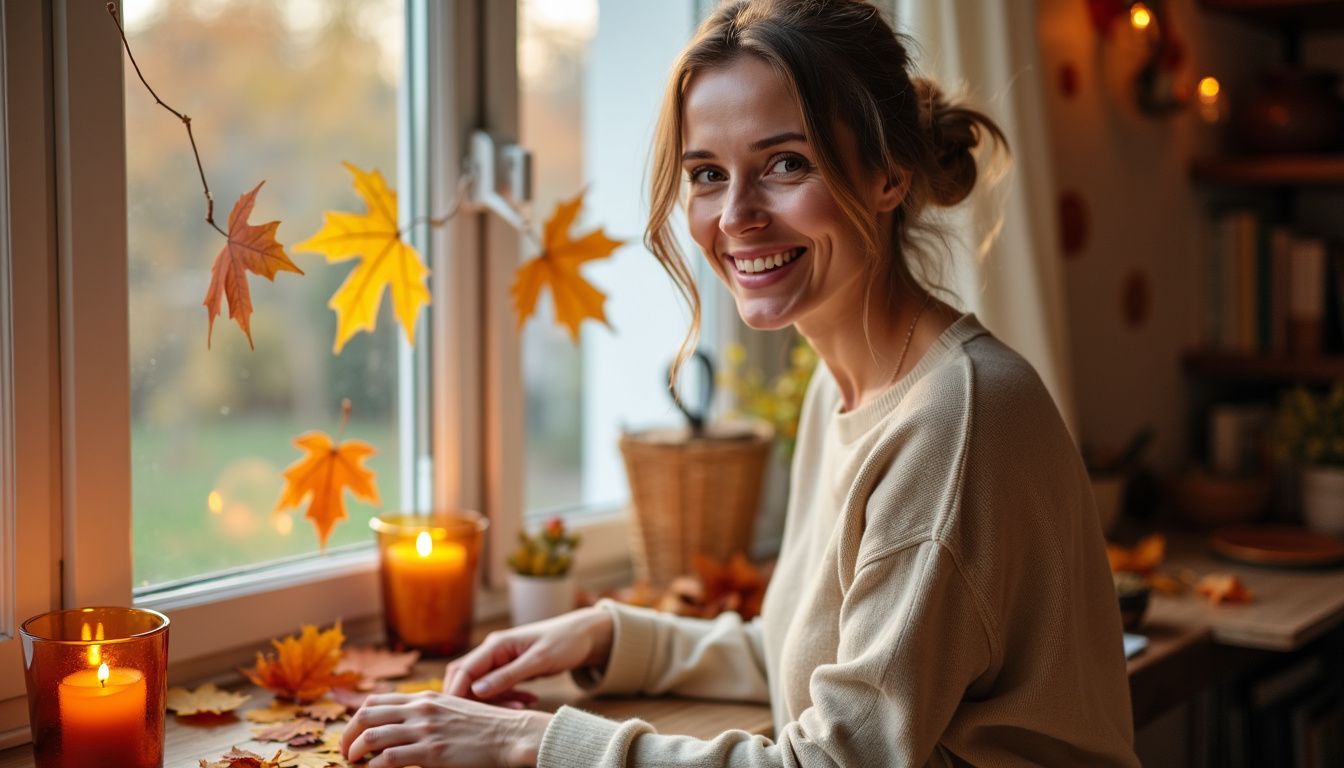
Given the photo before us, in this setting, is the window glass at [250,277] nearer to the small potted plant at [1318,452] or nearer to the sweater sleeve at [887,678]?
the sweater sleeve at [887,678]

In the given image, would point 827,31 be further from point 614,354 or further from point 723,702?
point 614,354

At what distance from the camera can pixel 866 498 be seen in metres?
1.10

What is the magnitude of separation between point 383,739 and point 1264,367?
7.02ft

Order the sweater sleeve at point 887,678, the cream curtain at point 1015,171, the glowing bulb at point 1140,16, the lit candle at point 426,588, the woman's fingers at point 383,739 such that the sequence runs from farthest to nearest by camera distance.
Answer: the glowing bulb at point 1140,16
the cream curtain at point 1015,171
the lit candle at point 426,588
the woman's fingers at point 383,739
the sweater sleeve at point 887,678

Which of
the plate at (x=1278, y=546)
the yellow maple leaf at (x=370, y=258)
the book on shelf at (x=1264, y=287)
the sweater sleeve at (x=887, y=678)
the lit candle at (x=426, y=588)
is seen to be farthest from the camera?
the book on shelf at (x=1264, y=287)

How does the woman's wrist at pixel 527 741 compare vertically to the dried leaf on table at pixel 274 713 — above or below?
above

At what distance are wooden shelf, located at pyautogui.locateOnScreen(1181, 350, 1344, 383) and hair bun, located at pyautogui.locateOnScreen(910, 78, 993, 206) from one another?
5.15 feet

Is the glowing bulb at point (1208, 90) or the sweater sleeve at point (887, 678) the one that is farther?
the glowing bulb at point (1208, 90)

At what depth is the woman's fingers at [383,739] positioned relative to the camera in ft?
3.63

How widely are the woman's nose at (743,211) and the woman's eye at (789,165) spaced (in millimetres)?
31

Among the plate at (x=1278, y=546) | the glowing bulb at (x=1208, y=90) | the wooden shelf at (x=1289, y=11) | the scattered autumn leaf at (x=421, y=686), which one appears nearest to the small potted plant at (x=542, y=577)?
the scattered autumn leaf at (x=421, y=686)

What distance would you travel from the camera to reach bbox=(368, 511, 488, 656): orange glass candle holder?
1.42 m

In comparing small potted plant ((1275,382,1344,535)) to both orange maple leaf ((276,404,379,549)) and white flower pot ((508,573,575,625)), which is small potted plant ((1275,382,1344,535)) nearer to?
white flower pot ((508,573,575,625))

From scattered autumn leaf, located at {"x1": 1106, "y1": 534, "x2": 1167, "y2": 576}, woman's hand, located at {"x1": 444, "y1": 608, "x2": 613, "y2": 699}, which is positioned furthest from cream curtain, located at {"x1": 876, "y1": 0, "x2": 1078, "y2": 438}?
woman's hand, located at {"x1": 444, "y1": 608, "x2": 613, "y2": 699}
